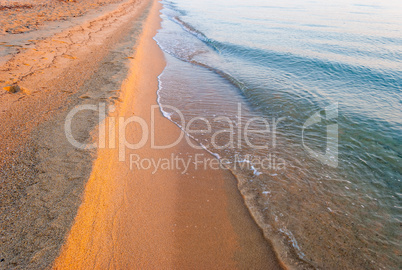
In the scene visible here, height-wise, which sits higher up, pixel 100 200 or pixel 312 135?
pixel 100 200

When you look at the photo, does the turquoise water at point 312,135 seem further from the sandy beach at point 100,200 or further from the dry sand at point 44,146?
the dry sand at point 44,146

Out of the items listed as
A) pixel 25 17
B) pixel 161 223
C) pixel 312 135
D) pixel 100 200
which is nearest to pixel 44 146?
pixel 100 200

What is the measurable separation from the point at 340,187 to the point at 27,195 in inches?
170

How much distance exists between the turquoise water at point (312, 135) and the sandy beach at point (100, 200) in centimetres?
49

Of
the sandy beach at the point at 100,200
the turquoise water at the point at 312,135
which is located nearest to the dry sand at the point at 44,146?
the sandy beach at the point at 100,200

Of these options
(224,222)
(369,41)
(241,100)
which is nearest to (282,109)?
(241,100)

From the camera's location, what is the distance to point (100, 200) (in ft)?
8.61

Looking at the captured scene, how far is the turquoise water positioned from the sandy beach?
487 mm

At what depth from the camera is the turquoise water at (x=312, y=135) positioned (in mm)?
2666

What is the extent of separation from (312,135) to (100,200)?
176 inches

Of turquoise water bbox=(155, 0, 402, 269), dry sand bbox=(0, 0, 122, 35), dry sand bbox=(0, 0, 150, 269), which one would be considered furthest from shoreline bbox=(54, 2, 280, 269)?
dry sand bbox=(0, 0, 122, 35)

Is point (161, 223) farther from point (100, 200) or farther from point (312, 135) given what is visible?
point (312, 135)

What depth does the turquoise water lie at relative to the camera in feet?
8.75

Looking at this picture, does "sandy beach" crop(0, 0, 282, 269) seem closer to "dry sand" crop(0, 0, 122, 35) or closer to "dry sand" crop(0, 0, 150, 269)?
"dry sand" crop(0, 0, 150, 269)
